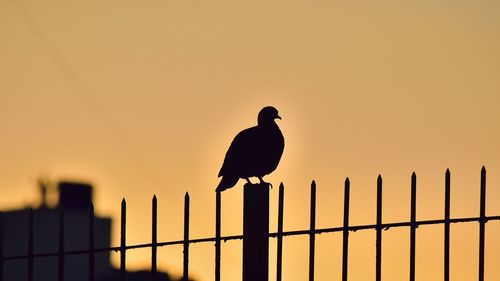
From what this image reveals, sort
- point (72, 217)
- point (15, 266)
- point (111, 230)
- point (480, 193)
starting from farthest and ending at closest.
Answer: point (111, 230)
point (72, 217)
point (15, 266)
point (480, 193)

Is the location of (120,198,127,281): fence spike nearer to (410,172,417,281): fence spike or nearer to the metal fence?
the metal fence

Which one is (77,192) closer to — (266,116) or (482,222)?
(266,116)

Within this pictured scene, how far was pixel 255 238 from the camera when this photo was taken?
7.47m

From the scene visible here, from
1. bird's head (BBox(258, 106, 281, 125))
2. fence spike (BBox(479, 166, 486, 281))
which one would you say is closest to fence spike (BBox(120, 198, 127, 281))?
fence spike (BBox(479, 166, 486, 281))

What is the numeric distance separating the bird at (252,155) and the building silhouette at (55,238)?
112ft

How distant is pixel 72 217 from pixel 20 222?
588 cm

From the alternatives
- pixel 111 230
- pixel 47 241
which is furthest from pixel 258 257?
pixel 111 230

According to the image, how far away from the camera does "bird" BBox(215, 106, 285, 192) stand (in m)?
9.86

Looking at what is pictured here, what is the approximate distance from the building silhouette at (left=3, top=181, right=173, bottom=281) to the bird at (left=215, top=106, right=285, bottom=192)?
3405cm

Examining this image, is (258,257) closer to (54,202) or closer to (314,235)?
(314,235)

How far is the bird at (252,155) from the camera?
9859 millimetres

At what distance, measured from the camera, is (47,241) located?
5266 centimetres

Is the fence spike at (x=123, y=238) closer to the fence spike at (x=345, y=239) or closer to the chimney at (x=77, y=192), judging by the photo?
the fence spike at (x=345, y=239)

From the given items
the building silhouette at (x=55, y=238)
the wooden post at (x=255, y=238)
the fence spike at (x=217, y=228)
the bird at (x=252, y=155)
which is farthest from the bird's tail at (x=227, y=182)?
the building silhouette at (x=55, y=238)
